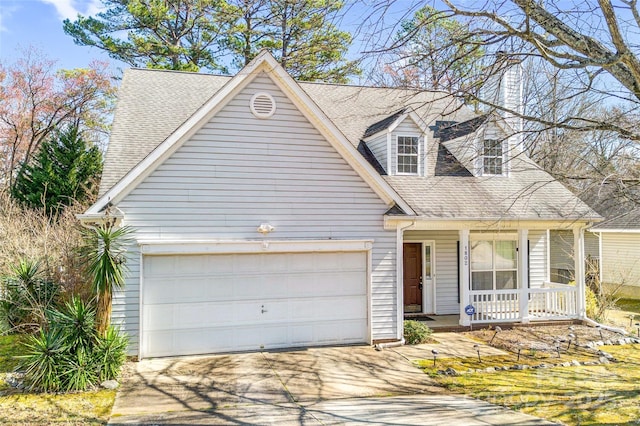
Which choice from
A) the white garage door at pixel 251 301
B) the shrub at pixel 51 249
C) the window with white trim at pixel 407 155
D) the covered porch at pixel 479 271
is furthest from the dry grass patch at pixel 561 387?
the shrub at pixel 51 249

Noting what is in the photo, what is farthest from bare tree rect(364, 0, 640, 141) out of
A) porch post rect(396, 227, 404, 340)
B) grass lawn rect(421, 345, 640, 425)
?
porch post rect(396, 227, 404, 340)

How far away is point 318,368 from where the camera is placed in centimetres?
960

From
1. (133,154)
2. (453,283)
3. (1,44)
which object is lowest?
(453,283)

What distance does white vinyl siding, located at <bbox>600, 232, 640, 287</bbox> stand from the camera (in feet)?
71.8

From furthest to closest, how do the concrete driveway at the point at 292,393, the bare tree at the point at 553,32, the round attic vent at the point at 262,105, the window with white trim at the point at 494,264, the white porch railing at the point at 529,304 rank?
1. the window with white trim at the point at 494,264
2. the white porch railing at the point at 529,304
3. the round attic vent at the point at 262,105
4. the concrete driveway at the point at 292,393
5. the bare tree at the point at 553,32

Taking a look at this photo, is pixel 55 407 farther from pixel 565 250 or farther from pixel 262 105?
pixel 565 250

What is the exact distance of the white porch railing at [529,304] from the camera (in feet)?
44.8

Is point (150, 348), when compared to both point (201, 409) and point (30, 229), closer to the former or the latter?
point (201, 409)

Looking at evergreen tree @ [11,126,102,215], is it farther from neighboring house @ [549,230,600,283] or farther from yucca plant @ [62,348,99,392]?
neighboring house @ [549,230,600,283]

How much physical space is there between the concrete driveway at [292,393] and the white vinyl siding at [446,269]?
510 cm

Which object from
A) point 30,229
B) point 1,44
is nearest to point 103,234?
point 30,229

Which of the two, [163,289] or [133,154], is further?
[133,154]

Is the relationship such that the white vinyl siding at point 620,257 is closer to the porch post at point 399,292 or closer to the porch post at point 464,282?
the porch post at point 464,282

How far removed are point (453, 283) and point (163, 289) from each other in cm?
926
